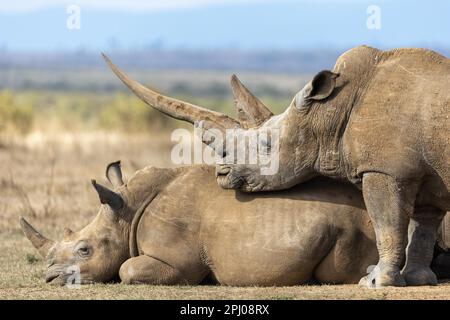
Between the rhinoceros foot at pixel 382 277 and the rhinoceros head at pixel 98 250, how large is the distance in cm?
222

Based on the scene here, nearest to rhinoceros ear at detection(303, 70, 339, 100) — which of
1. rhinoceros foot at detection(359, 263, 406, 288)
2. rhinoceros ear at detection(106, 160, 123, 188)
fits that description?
rhinoceros foot at detection(359, 263, 406, 288)

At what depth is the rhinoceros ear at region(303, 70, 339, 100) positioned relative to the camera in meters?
10.8

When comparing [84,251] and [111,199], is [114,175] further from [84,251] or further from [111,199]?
[84,251]

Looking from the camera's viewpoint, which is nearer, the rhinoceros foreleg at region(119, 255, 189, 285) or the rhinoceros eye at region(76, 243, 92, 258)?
the rhinoceros foreleg at region(119, 255, 189, 285)

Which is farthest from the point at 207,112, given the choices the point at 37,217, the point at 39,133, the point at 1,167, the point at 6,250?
the point at 39,133

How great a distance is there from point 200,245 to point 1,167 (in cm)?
1087

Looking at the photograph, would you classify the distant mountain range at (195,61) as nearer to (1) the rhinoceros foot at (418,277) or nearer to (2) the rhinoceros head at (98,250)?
(2) the rhinoceros head at (98,250)

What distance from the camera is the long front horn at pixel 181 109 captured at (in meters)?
11.3

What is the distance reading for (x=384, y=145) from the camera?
1038 cm

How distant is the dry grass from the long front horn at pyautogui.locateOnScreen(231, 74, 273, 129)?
5.41ft

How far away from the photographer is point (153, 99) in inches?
455

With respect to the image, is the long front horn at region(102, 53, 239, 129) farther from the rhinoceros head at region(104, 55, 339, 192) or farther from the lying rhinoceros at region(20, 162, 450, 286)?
the lying rhinoceros at region(20, 162, 450, 286)

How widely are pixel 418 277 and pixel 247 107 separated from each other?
222cm

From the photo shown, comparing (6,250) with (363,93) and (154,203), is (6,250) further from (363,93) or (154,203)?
(363,93)
